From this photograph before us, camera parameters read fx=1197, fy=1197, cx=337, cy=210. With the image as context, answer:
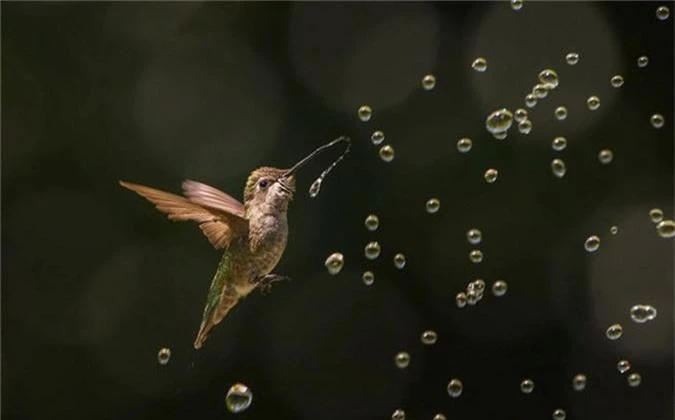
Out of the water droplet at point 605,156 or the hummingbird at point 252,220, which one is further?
the water droplet at point 605,156

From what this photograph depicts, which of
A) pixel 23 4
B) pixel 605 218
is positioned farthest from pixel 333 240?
pixel 23 4

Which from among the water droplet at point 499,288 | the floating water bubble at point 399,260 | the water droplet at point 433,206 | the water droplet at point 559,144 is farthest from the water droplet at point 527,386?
the water droplet at point 559,144

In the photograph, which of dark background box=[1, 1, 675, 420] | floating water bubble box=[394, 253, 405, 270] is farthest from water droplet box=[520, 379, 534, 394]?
floating water bubble box=[394, 253, 405, 270]

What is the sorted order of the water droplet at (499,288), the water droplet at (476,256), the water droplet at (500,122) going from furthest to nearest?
the water droplet at (499,288) < the water droplet at (476,256) < the water droplet at (500,122)

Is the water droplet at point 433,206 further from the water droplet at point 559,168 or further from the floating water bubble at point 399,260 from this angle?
the water droplet at point 559,168

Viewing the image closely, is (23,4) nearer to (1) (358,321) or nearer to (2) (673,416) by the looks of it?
(1) (358,321)

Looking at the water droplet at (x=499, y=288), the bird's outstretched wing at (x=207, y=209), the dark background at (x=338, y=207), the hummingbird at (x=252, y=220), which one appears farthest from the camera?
the dark background at (x=338, y=207)

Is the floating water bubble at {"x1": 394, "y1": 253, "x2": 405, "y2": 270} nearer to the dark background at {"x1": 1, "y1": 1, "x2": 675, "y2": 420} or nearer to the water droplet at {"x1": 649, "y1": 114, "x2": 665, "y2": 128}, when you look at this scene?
the dark background at {"x1": 1, "y1": 1, "x2": 675, "y2": 420}
